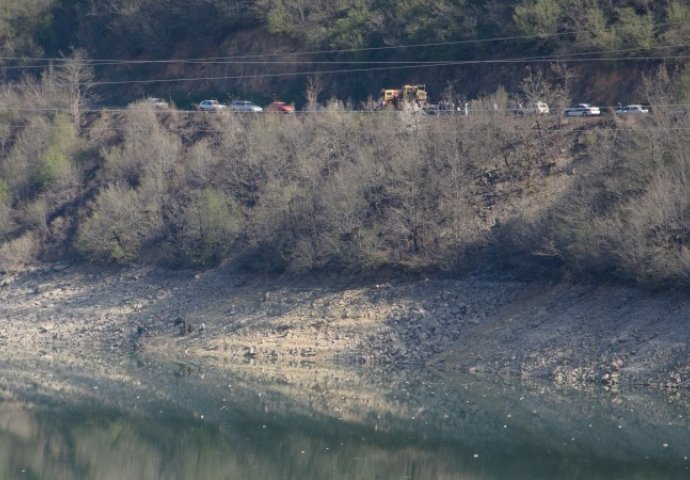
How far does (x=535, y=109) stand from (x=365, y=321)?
497 inches

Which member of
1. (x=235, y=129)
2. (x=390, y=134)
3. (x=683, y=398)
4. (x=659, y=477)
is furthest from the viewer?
(x=235, y=129)

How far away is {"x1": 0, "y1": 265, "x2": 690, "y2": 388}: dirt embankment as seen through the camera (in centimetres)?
3531

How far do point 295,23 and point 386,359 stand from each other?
31.4 metres

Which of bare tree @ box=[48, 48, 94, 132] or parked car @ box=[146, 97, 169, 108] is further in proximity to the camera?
parked car @ box=[146, 97, 169, 108]

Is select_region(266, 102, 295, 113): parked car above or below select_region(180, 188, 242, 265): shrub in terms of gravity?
above

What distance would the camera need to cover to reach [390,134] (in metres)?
47.9

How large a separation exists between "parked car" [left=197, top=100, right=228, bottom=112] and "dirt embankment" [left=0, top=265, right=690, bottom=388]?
40.9 ft

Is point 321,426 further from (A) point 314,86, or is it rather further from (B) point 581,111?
(A) point 314,86

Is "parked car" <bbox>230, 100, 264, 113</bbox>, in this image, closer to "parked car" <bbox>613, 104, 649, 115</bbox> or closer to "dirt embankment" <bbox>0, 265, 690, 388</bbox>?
"dirt embankment" <bbox>0, 265, 690, 388</bbox>

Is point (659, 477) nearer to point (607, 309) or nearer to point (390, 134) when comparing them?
point (607, 309)

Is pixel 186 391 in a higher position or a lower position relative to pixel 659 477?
lower

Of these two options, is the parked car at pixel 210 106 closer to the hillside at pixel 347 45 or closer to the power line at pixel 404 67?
the hillside at pixel 347 45

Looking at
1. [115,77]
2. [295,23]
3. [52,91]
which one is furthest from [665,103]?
[115,77]

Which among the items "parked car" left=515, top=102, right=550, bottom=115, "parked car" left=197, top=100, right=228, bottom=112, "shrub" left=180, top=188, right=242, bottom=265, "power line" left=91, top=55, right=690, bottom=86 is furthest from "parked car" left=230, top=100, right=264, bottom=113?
"parked car" left=515, top=102, right=550, bottom=115
